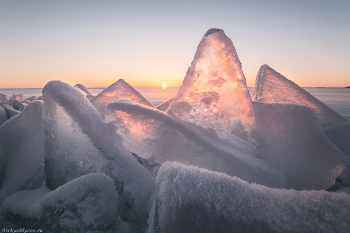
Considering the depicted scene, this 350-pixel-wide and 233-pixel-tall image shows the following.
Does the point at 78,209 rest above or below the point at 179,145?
below

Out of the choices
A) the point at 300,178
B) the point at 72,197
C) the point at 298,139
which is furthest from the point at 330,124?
the point at 72,197

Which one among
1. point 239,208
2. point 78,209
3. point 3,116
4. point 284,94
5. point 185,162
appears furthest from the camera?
point 3,116

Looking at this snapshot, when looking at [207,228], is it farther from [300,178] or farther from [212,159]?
[300,178]

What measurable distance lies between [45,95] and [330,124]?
65.2 inches

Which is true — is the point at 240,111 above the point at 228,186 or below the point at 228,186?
above

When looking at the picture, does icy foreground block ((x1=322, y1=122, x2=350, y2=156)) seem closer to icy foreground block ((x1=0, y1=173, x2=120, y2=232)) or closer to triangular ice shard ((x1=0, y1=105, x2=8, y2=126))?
icy foreground block ((x1=0, y1=173, x2=120, y2=232))

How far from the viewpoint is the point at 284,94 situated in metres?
1.21

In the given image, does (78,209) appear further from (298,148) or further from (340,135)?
(340,135)

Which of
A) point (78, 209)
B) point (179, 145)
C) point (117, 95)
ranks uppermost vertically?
point (117, 95)

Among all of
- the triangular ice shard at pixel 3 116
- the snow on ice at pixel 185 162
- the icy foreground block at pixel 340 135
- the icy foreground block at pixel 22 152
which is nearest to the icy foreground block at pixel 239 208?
the snow on ice at pixel 185 162

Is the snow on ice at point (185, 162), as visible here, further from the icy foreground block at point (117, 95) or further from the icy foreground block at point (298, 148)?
the icy foreground block at point (117, 95)

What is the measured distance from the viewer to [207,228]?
35 cm

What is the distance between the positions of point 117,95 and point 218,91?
787 mm

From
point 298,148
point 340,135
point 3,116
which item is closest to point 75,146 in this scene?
point 298,148
